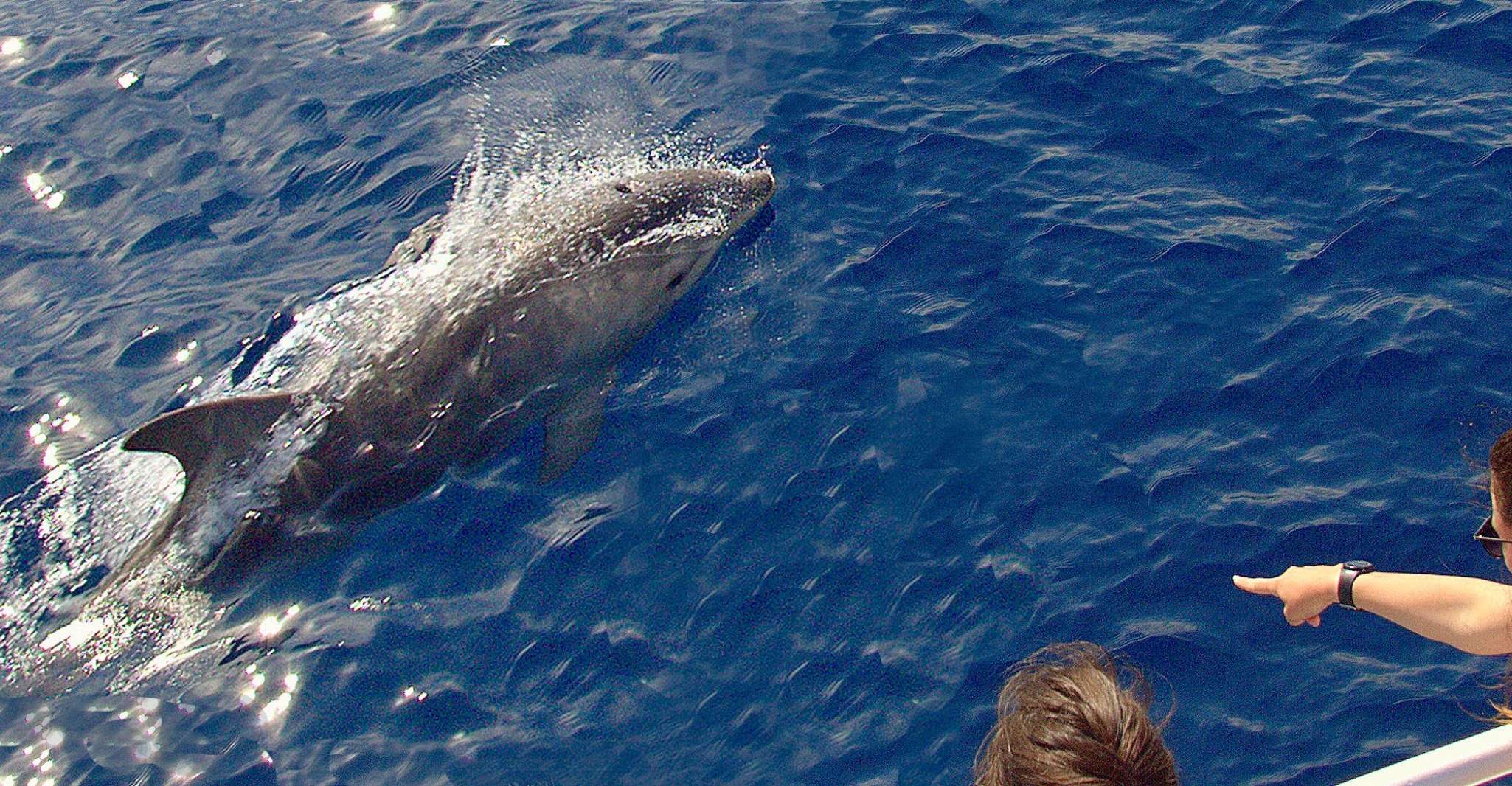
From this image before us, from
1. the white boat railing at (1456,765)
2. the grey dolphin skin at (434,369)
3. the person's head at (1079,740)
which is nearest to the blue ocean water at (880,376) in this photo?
the grey dolphin skin at (434,369)

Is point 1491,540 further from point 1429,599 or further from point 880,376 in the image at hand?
point 880,376

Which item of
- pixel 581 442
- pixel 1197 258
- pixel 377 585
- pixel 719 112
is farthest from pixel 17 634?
pixel 1197 258

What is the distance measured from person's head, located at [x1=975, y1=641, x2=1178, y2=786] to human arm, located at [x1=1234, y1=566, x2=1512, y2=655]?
6.68ft

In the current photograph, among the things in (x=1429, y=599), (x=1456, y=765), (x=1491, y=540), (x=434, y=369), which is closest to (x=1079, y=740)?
(x=1456, y=765)

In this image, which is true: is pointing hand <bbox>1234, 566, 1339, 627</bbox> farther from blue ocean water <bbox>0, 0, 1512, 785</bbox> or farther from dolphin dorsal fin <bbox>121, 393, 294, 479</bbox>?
dolphin dorsal fin <bbox>121, 393, 294, 479</bbox>

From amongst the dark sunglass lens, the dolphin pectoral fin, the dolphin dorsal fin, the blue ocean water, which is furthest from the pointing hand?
the dolphin dorsal fin

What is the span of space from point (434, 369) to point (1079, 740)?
5447 mm

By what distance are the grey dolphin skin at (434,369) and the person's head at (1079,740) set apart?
4.82 metres

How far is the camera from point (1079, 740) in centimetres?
272

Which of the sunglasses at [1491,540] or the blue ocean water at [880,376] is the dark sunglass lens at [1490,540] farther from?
the blue ocean water at [880,376]

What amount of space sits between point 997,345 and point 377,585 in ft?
12.7

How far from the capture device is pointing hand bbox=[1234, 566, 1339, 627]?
4.70 meters

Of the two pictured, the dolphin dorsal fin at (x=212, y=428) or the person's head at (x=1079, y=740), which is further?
the dolphin dorsal fin at (x=212, y=428)

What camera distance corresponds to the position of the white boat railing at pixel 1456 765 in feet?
10.9
